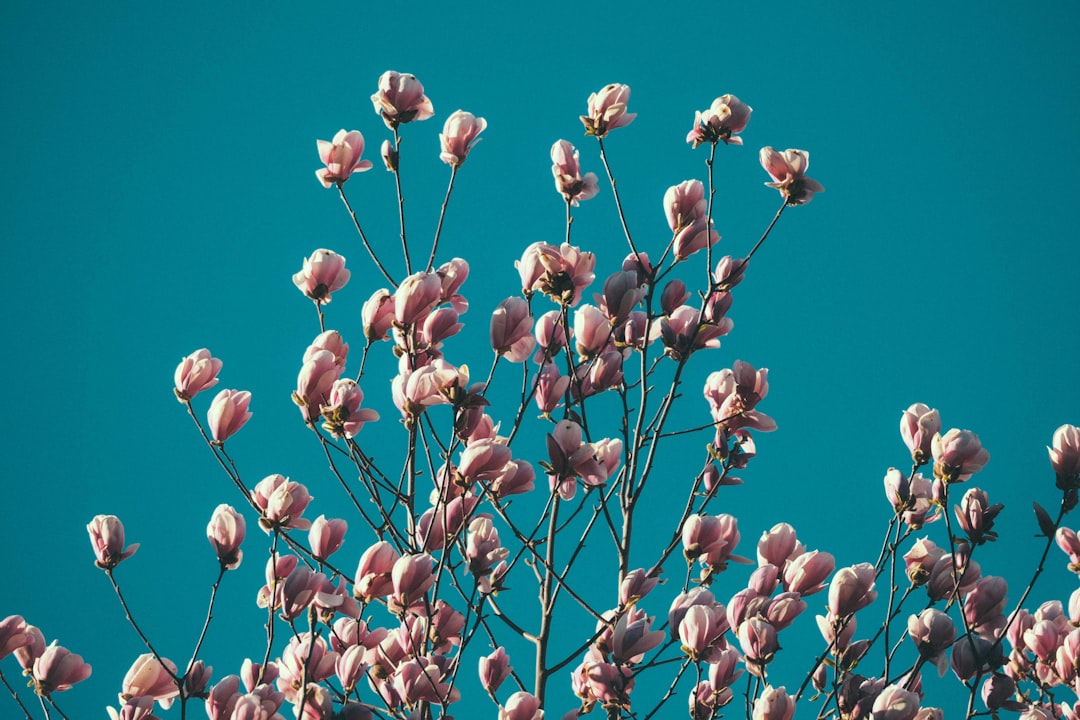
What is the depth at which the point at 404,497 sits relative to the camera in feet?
5.03

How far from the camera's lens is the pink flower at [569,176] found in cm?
183

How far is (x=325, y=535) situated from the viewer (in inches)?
56.9

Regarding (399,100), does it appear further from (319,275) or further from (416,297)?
(416,297)

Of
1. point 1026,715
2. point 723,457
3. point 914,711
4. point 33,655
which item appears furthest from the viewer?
point 723,457

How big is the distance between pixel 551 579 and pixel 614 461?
217 millimetres

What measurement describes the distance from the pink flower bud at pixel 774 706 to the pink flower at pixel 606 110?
37.5 inches

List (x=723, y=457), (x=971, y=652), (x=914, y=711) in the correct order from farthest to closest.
Result: (x=723, y=457) < (x=971, y=652) < (x=914, y=711)

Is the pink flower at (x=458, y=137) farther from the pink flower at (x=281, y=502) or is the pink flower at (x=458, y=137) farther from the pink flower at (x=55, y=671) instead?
the pink flower at (x=55, y=671)

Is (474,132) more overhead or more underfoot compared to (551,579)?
more overhead

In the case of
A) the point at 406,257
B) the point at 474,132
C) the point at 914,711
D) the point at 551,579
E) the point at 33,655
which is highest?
the point at 474,132

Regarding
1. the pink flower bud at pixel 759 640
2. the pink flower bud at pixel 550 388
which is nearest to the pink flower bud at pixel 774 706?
the pink flower bud at pixel 759 640

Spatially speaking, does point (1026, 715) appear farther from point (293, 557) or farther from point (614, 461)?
point (293, 557)

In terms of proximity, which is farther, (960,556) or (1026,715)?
(960,556)

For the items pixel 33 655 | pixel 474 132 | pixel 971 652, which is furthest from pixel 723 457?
pixel 33 655
